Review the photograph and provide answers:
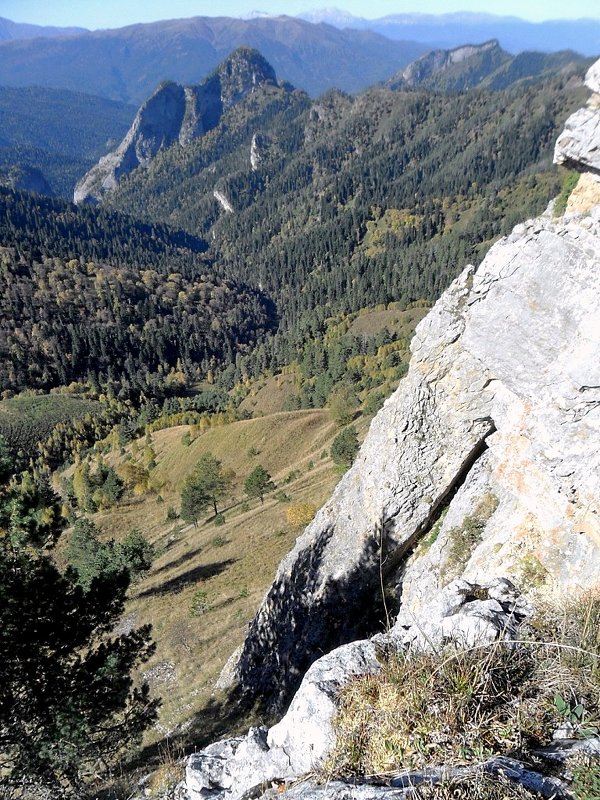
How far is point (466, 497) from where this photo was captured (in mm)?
16141

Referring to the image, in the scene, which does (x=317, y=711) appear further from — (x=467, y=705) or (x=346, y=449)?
(x=346, y=449)

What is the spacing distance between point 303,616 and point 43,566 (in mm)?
10731

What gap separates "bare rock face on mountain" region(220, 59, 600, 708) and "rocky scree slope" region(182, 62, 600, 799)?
48mm

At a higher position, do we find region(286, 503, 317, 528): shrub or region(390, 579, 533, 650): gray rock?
region(390, 579, 533, 650): gray rock

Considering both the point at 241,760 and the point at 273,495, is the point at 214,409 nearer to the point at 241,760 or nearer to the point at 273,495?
the point at 273,495

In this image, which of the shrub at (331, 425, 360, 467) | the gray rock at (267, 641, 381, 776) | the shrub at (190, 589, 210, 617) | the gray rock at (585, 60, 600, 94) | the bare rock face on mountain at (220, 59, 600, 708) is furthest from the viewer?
the shrub at (331, 425, 360, 467)

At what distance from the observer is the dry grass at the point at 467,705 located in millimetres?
5445

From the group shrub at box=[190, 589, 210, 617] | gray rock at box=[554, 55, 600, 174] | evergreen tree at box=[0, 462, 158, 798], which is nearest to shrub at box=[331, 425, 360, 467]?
shrub at box=[190, 589, 210, 617]

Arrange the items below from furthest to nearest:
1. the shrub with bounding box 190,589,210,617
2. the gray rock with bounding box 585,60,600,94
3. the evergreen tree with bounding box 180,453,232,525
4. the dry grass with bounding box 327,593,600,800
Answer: the evergreen tree with bounding box 180,453,232,525 → the shrub with bounding box 190,589,210,617 → the gray rock with bounding box 585,60,600,94 → the dry grass with bounding box 327,593,600,800

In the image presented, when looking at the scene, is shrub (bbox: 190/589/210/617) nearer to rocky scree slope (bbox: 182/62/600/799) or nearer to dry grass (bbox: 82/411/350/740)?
dry grass (bbox: 82/411/350/740)

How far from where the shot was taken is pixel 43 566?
14.2m

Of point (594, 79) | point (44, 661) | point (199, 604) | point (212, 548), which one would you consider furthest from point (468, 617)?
point (212, 548)

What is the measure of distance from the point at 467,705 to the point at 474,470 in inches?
456

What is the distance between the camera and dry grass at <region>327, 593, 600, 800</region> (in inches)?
214
